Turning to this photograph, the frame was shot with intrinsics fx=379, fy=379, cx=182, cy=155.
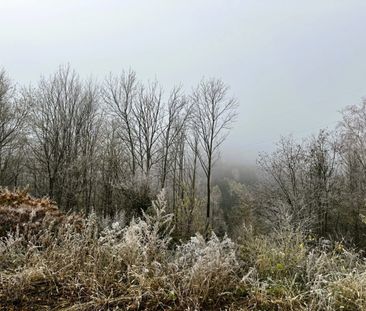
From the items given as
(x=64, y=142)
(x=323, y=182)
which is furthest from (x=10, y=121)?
(x=323, y=182)

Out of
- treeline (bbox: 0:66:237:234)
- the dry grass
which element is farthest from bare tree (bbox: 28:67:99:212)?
the dry grass

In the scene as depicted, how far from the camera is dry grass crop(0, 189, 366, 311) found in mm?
3074

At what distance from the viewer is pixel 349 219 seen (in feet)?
87.1

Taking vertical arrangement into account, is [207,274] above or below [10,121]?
below

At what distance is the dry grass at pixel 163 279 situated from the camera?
307cm

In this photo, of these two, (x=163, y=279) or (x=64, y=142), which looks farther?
(x=64, y=142)

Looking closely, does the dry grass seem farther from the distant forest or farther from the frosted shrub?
the distant forest

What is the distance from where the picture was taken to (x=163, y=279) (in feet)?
10.9

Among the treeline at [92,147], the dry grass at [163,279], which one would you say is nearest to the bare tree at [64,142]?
the treeline at [92,147]

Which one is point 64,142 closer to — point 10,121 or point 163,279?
point 10,121

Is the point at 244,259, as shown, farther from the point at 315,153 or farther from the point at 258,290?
the point at 315,153

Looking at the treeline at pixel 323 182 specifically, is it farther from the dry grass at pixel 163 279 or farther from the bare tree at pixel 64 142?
the dry grass at pixel 163 279

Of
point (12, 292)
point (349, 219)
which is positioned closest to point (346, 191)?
point (349, 219)

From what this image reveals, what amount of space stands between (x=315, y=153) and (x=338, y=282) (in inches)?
947
